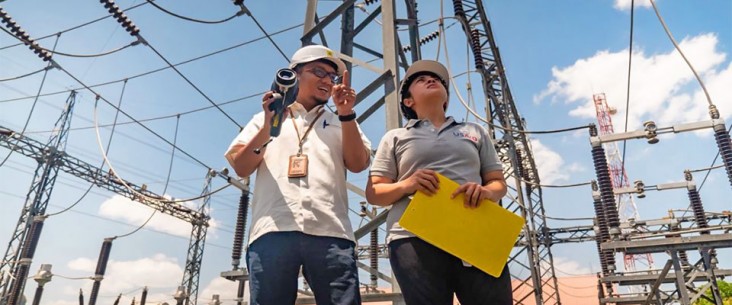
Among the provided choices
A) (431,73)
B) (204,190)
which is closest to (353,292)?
(431,73)

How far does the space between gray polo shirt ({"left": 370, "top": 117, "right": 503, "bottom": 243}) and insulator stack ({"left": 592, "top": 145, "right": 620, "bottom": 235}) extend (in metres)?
5.17

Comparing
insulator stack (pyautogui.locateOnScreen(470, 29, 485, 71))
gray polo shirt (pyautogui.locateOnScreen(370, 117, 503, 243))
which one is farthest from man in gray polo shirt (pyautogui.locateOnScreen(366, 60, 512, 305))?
insulator stack (pyautogui.locateOnScreen(470, 29, 485, 71))

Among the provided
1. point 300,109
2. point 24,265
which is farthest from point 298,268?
point 24,265

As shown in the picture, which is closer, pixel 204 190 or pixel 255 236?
pixel 255 236

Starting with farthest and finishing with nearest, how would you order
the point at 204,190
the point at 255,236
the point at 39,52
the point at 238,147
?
1. the point at 204,190
2. the point at 39,52
3. the point at 238,147
4. the point at 255,236

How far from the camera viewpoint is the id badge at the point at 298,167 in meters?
1.46

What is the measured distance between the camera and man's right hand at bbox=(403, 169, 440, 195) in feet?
4.28

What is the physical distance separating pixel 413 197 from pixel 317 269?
0.38 meters

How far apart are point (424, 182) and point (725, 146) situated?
7265mm

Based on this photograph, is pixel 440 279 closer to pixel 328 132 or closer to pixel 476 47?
pixel 328 132

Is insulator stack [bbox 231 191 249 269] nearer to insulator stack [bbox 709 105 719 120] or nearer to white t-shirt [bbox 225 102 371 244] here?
white t-shirt [bbox 225 102 371 244]

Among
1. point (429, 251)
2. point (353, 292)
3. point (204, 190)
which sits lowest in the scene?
point (353, 292)

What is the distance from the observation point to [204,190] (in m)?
19.8

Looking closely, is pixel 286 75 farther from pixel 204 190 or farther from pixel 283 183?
pixel 204 190
